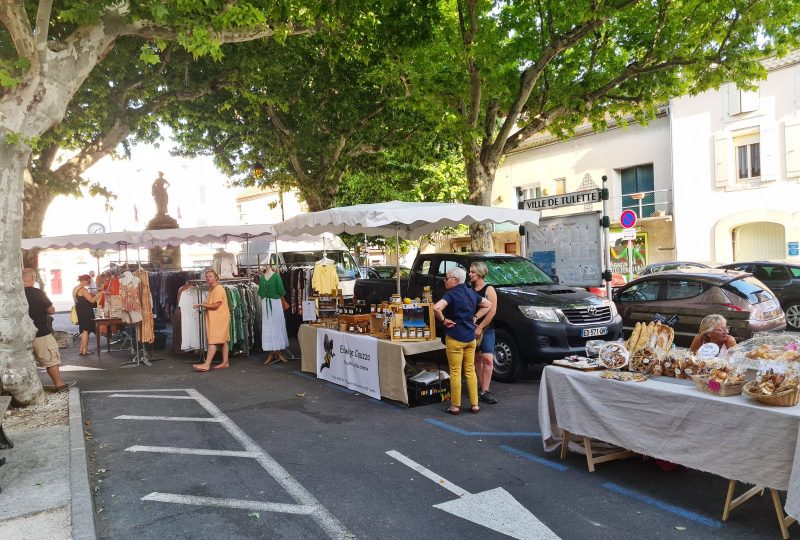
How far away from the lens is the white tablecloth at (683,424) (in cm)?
345

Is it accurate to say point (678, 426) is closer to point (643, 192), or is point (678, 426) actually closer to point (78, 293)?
point (78, 293)

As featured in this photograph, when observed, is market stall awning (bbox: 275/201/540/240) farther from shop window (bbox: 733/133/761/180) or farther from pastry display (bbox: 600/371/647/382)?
shop window (bbox: 733/133/761/180)

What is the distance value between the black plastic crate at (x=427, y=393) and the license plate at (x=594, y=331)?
2263mm

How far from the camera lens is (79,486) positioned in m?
4.54

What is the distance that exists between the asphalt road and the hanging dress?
304 centimetres

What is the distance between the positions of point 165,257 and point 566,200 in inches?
579

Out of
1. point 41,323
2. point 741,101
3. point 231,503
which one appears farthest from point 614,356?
point 741,101

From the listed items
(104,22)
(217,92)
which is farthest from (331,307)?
(217,92)

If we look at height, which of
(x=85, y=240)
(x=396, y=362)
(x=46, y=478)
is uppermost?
(x=85, y=240)

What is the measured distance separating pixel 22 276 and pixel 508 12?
1028 cm

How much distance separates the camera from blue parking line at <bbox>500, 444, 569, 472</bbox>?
4930mm

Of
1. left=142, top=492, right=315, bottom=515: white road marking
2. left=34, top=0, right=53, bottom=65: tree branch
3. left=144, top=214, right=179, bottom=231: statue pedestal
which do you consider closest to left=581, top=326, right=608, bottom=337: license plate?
left=142, top=492, right=315, bottom=515: white road marking

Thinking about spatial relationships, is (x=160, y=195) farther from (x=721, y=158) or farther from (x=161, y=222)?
(x=721, y=158)

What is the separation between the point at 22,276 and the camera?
7.37 metres
